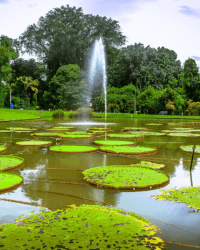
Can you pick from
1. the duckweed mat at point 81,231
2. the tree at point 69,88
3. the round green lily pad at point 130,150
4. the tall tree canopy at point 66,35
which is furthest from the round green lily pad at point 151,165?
the tall tree canopy at point 66,35

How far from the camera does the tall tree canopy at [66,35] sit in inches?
2100

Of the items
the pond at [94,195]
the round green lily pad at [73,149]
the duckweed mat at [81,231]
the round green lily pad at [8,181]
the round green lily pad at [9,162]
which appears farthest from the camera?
the round green lily pad at [73,149]

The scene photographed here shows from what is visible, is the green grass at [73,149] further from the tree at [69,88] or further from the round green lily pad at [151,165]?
the tree at [69,88]

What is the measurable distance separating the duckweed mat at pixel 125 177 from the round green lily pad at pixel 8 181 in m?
1.07

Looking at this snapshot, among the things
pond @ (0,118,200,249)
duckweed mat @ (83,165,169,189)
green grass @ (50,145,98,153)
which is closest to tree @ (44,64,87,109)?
green grass @ (50,145,98,153)

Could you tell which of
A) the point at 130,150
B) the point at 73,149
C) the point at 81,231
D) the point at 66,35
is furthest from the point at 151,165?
the point at 66,35

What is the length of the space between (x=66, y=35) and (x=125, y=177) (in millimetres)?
52086

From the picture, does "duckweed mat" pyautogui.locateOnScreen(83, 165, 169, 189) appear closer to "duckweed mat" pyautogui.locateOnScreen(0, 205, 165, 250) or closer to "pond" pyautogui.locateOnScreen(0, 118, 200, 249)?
"pond" pyautogui.locateOnScreen(0, 118, 200, 249)

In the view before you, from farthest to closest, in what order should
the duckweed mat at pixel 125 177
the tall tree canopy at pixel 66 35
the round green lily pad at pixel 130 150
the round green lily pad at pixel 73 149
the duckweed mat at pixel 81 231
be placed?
the tall tree canopy at pixel 66 35
the round green lily pad at pixel 73 149
the round green lily pad at pixel 130 150
the duckweed mat at pixel 125 177
the duckweed mat at pixel 81 231

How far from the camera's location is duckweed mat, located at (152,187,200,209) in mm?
3658

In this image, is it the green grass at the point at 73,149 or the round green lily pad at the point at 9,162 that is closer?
the round green lily pad at the point at 9,162

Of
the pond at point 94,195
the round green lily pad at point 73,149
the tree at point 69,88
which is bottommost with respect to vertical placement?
the pond at point 94,195

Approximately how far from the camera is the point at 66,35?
175 ft

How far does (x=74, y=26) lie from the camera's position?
5538 centimetres
